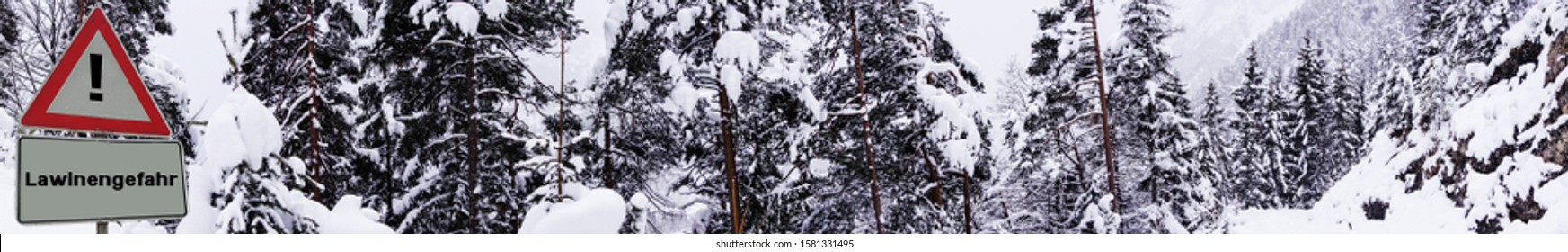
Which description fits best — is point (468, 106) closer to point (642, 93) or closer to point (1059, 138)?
point (642, 93)

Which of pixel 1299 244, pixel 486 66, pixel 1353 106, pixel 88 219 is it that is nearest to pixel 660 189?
pixel 486 66

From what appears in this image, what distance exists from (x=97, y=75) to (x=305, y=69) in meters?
11.5

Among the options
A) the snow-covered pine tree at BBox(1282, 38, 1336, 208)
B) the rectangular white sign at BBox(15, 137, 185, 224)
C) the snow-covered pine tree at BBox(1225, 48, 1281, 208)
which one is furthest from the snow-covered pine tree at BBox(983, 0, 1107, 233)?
the snow-covered pine tree at BBox(1282, 38, 1336, 208)

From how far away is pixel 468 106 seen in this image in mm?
13086

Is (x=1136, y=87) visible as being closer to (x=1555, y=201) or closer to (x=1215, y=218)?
(x=1215, y=218)

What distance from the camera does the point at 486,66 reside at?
1312 centimetres

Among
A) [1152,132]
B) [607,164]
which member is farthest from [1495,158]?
[607,164]

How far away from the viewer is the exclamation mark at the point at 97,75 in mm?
3908

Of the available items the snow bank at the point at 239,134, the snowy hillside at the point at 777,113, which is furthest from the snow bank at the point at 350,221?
the snowy hillside at the point at 777,113

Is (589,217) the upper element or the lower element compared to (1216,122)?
lower

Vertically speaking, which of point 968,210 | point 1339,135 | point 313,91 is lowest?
point 968,210

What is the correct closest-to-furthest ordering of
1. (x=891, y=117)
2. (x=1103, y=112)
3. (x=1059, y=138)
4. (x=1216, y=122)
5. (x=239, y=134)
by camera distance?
(x=239, y=134)
(x=891, y=117)
(x=1103, y=112)
(x=1059, y=138)
(x=1216, y=122)

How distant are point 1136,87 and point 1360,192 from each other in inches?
229

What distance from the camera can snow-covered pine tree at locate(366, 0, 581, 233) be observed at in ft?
42.4
